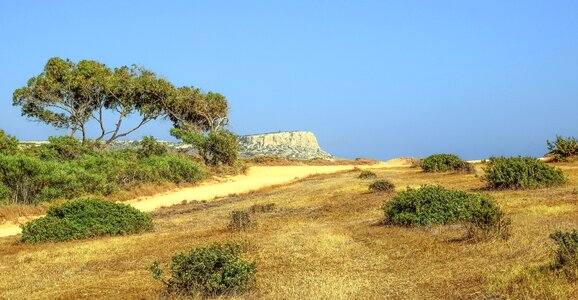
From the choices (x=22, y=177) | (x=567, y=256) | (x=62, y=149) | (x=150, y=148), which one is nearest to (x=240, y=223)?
(x=567, y=256)

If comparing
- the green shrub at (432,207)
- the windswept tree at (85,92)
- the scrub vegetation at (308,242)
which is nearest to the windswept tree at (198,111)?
the windswept tree at (85,92)

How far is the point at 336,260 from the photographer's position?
10297mm

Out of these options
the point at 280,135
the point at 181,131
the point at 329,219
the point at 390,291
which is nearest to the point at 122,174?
the point at 329,219

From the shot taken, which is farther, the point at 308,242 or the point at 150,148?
the point at 150,148

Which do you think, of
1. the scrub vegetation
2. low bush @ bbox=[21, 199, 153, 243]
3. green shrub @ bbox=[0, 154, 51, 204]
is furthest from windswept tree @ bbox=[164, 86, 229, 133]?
low bush @ bbox=[21, 199, 153, 243]

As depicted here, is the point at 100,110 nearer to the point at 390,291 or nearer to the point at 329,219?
the point at 329,219

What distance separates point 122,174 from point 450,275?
26531mm

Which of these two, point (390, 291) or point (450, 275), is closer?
point (390, 291)

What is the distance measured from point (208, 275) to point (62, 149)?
3438 cm

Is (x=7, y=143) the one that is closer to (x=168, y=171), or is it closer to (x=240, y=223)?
(x=168, y=171)

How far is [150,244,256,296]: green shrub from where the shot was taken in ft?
27.4

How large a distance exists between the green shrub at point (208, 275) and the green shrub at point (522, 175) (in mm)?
15957

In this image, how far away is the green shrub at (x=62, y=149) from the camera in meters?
38.5

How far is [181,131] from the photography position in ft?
183
